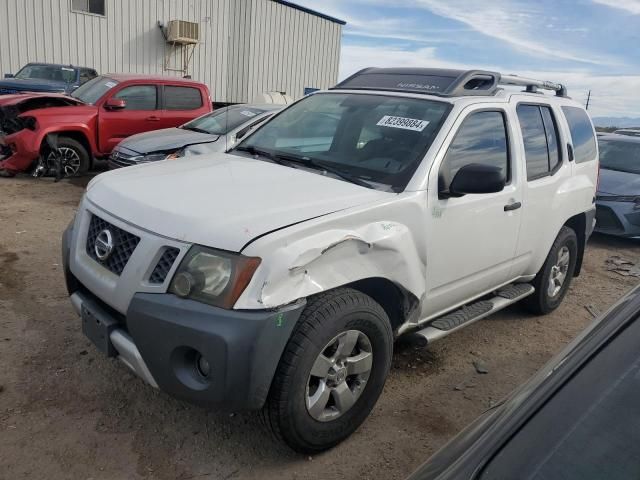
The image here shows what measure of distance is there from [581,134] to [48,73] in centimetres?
1281

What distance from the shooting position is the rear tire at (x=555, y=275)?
4633 millimetres

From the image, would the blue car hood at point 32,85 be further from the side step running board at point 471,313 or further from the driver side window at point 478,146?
the side step running board at point 471,313

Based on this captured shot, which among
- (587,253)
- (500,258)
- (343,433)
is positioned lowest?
(587,253)

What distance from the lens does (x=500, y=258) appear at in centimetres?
382

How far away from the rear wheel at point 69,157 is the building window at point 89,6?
10776 millimetres

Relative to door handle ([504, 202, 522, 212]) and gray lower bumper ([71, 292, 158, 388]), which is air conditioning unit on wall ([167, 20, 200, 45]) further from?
gray lower bumper ([71, 292, 158, 388])

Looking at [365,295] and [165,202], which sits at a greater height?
[165,202]

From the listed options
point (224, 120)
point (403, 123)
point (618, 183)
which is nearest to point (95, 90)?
point (224, 120)

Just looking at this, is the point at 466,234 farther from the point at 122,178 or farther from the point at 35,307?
the point at 35,307

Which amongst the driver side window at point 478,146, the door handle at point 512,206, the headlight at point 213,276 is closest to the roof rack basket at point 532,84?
the driver side window at point 478,146

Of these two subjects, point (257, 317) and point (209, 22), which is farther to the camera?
point (209, 22)

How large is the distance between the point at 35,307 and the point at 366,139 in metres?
2.75

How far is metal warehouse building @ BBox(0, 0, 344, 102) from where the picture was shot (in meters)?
17.1

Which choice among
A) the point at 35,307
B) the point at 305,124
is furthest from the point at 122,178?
the point at 35,307
